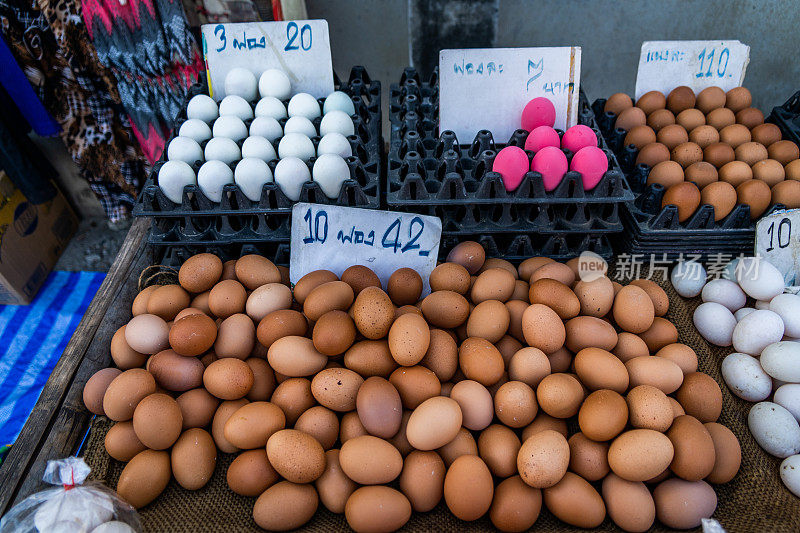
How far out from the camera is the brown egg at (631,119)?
71.1 inches

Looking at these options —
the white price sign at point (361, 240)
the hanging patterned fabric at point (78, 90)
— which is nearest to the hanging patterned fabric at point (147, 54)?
the hanging patterned fabric at point (78, 90)

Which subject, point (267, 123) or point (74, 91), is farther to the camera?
point (74, 91)

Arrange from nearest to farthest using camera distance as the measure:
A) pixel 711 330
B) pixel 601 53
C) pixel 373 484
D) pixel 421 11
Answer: pixel 373 484 → pixel 711 330 → pixel 421 11 → pixel 601 53

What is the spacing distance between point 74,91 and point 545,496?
2.53 meters

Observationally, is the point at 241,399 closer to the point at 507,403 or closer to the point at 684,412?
the point at 507,403

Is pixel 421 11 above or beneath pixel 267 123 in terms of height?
above

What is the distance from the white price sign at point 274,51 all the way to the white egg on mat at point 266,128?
0.93 ft

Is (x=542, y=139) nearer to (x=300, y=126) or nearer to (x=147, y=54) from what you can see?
(x=300, y=126)

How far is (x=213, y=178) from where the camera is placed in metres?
1.49

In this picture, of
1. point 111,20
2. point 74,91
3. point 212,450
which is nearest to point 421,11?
point 111,20

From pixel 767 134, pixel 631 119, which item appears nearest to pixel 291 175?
pixel 631 119

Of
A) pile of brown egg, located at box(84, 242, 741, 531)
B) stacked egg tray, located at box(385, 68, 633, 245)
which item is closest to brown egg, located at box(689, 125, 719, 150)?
stacked egg tray, located at box(385, 68, 633, 245)

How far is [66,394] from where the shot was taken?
1299 millimetres

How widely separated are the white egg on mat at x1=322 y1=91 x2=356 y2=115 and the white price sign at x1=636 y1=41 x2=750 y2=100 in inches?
43.6
